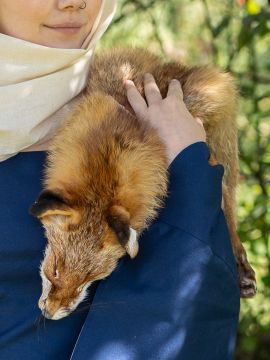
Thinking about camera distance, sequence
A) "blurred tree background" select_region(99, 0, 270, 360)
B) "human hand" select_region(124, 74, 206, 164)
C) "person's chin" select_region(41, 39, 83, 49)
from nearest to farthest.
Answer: "human hand" select_region(124, 74, 206, 164)
"person's chin" select_region(41, 39, 83, 49)
"blurred tree background" select_region(99, 0, 270, 360)

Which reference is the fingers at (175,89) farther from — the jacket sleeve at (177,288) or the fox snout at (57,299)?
the fox snout at (57,299)

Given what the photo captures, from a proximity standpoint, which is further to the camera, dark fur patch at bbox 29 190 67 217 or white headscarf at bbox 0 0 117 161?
white headscarf at bbox 0 0 117 161

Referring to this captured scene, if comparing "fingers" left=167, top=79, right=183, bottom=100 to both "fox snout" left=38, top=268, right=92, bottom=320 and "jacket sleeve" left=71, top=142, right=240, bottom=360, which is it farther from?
"fox snout" left=38, top=268, right=92, bottom=320

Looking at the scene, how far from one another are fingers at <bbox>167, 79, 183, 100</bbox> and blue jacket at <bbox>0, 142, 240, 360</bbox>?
1.03 feet

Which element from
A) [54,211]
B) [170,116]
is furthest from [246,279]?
[54,211]

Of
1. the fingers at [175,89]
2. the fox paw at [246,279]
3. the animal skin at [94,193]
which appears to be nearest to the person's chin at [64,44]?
the animal skin at [94,193]

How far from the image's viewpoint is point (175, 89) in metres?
3.20

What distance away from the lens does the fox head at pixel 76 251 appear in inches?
114

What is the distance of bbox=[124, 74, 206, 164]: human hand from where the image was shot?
3.01m

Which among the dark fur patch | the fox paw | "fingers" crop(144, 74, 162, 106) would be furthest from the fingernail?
the fox paw

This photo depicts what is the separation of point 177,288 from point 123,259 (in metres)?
0.29

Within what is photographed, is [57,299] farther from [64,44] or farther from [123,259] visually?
[64,44]

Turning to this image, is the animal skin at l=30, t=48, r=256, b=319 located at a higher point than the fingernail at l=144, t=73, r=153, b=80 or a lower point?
lower

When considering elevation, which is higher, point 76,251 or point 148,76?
point 148,76
